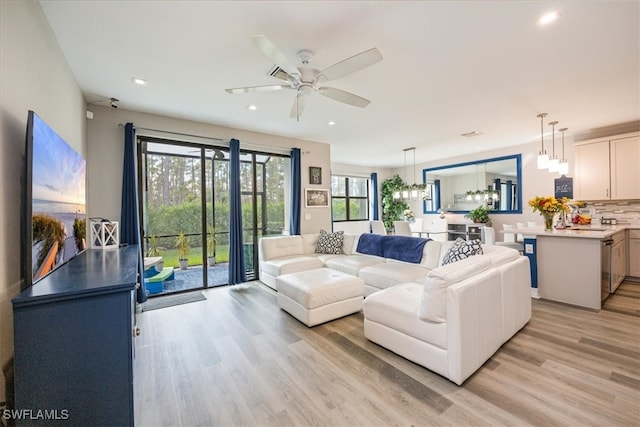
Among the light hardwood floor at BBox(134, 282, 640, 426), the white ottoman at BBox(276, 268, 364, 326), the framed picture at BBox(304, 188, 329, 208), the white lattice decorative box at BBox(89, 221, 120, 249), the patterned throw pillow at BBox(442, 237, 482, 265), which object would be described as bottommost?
the light hardwood floor at BBox(134, 282, 640, 426)

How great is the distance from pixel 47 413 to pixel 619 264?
257 inches

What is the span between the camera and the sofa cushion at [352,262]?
162 inches

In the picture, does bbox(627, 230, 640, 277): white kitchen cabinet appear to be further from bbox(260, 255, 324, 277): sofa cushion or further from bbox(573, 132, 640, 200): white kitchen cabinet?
bbox(260, 255, 324, 277): sofa cushion

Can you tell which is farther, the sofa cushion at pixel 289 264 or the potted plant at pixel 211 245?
the potted plant at pixel 211 245

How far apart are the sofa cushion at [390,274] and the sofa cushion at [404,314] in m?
0.62

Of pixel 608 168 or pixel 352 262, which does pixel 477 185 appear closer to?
pixel 608 168

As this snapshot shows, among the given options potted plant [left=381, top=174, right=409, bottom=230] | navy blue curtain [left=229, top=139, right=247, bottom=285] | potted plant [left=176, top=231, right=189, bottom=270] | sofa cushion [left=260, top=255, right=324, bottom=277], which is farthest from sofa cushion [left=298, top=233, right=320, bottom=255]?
potted plant [left=381, top=174, right=409, bottom=230]

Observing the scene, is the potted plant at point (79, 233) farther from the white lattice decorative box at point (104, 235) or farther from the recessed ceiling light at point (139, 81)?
the recessed ceiling light at point (139, 81)

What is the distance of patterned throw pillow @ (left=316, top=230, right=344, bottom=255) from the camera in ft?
16.7

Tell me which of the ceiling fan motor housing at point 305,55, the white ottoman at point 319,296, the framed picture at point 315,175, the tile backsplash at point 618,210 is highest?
the ceiling fan motor housing at point 305,55

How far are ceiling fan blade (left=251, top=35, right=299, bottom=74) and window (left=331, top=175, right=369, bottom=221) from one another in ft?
20.6

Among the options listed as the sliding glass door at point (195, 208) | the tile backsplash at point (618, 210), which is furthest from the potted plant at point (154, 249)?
the tile backsplash at point (618, 210)

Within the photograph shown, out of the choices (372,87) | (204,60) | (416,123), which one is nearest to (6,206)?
(204,60)

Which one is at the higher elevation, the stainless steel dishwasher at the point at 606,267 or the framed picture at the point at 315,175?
the framed picture at the point at 315,175
